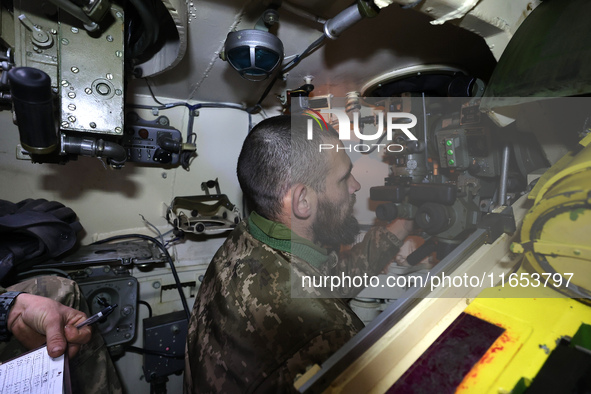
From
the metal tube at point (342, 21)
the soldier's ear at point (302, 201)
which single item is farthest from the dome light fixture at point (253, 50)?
the soldier's ear at point (302, 201)

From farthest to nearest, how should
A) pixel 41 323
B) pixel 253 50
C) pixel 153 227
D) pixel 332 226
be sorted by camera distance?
pixel 153 227 → pixel 332 226 → pixel 253 50 → pixel 41 323

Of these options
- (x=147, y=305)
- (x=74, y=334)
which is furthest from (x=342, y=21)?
(x=147, y=305)

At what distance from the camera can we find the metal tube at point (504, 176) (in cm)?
126

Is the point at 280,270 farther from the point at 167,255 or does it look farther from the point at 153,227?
the point at 153,227

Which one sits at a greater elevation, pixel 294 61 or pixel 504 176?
pixel 294 61

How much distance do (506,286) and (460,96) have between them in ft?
3.17

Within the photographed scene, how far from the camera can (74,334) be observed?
3.40ft

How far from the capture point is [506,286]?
2.70 ft

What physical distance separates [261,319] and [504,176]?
1242mm

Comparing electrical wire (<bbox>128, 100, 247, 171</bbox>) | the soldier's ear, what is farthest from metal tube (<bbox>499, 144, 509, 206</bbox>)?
electrical wire (<bbox>128, 100, 247, 171</bbox>)

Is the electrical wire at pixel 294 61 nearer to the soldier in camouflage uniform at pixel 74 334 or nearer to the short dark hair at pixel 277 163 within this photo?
the short dark hair at pixel 277 163

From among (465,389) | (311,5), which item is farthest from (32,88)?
(465,389)

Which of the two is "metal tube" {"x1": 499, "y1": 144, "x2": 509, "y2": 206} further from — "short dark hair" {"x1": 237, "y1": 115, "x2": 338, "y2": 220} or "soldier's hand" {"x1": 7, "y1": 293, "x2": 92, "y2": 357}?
"soldier's hand" {"x1": 7, "y1": 293, "x2": 92, "y2": 357}

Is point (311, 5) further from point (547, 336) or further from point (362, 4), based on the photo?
point (547, 336)
